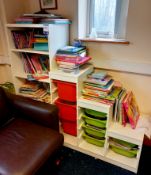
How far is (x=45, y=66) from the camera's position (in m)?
1.83

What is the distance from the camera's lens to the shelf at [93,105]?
1479 mm

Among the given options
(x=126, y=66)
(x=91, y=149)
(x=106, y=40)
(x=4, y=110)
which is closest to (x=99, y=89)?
(x=126, y=66)

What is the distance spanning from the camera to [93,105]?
1537 mm

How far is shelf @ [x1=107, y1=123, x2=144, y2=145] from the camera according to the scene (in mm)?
1454

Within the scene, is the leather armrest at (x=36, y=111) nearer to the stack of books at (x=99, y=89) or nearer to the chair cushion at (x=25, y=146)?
the chair cushion at (x=25, y=146)

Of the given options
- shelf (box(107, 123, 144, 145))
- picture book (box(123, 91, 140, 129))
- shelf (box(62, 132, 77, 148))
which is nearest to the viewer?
shelf (box(107, 123, 144, 145))

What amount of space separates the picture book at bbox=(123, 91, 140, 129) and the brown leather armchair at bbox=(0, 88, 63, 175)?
65 cm

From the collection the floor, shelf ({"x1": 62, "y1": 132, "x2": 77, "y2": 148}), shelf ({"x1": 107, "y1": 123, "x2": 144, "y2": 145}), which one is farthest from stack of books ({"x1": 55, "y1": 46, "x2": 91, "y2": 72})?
the floor

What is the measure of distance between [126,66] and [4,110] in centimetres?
124

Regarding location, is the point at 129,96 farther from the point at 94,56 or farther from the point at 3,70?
the point at 3,70

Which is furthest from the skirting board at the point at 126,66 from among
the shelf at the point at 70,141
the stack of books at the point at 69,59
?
the shelf at the point at 70,141

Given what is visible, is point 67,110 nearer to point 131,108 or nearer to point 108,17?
point 131,108

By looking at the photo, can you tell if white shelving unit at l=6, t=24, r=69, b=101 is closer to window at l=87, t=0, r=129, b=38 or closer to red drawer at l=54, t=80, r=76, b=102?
red drawer at l=54, t=80, r=76, b=102

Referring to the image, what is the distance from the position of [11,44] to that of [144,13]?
52.4 inches
